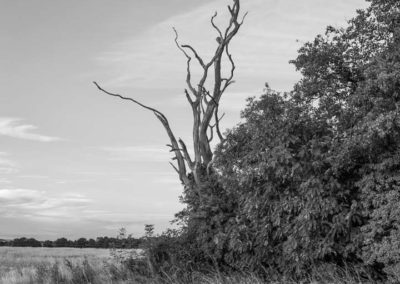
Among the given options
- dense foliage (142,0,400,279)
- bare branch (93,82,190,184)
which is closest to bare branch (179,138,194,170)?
bare branch (93,82,190,184)

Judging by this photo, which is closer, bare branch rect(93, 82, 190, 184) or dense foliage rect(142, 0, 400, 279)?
dense foliage rect(142, 0, 400, 279)

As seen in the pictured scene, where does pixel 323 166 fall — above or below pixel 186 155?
below

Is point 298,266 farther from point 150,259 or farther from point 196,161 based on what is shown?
point 196,161

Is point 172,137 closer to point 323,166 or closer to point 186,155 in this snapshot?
point 186,155

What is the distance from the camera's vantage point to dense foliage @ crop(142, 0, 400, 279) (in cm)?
1744

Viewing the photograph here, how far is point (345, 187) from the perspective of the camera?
1894cm

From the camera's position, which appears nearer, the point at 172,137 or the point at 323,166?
the point at 323,166

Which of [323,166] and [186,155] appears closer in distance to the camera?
[323,166]

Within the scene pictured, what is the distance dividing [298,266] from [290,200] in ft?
6.96

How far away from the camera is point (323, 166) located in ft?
62.2

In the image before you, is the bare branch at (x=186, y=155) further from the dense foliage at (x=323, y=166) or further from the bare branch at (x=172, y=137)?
the dense foliage at (x=323, y=166)

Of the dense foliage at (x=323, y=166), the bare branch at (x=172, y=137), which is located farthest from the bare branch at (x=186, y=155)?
the dense foliage at (x=323, y=166)

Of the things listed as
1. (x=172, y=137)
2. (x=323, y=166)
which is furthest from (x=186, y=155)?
(x=323, y=166)

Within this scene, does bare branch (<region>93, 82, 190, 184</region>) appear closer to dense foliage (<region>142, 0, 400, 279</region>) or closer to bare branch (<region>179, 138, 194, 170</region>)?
bare branch (<region>179, 138, 194, 170</region>)
